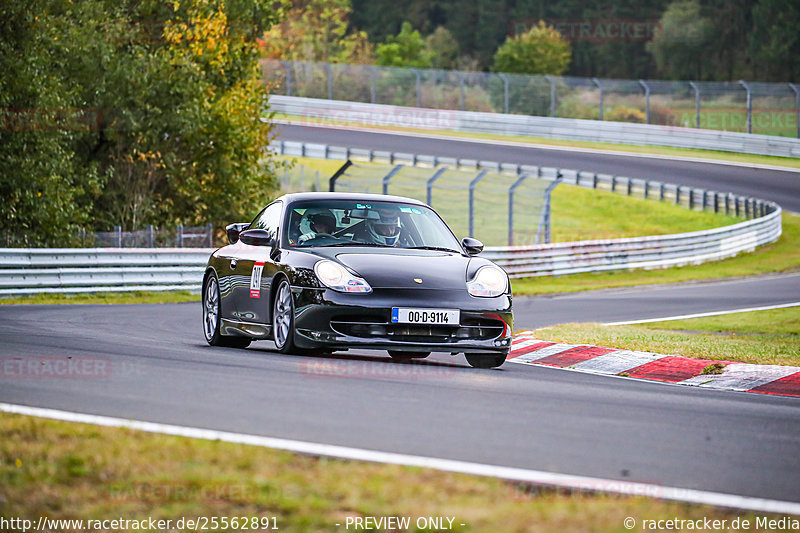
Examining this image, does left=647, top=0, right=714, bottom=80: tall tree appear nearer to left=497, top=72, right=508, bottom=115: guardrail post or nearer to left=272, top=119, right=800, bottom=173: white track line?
left=497, top=72, right=508, bottom=115: guardrail post

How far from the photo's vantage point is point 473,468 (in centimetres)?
545

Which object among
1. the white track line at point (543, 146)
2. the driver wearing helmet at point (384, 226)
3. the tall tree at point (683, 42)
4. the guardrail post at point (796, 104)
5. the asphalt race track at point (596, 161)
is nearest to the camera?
the driver wearing helmet at point (384, 226)

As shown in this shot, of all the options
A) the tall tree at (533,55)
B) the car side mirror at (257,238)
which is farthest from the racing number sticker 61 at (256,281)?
the tall tree at (533,55)

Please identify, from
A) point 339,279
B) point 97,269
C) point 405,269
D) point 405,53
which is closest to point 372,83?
point 405,53

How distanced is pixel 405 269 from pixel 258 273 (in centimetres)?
165

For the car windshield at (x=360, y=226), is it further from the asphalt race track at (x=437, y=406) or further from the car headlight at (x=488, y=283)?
the asphalt race track at (x=437, y=406)

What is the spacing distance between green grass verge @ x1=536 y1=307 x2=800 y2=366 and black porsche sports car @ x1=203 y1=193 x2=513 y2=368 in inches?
95.4

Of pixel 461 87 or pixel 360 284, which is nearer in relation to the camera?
pixel 360 284

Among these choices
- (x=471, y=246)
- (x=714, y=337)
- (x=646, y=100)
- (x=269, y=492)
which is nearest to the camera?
(x=269, y=492)

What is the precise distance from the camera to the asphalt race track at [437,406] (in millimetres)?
5863

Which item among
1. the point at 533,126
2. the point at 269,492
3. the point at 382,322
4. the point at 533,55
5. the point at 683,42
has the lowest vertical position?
the point at 533,126

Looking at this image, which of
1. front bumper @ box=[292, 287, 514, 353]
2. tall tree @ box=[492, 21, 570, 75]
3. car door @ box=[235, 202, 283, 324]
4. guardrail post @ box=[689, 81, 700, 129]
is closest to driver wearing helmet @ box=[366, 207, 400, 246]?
car door @ box=[235, 202, 283, 324]

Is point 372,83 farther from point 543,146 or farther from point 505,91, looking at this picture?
point 543,146

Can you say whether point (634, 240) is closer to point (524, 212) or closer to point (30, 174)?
point (524, 212)
